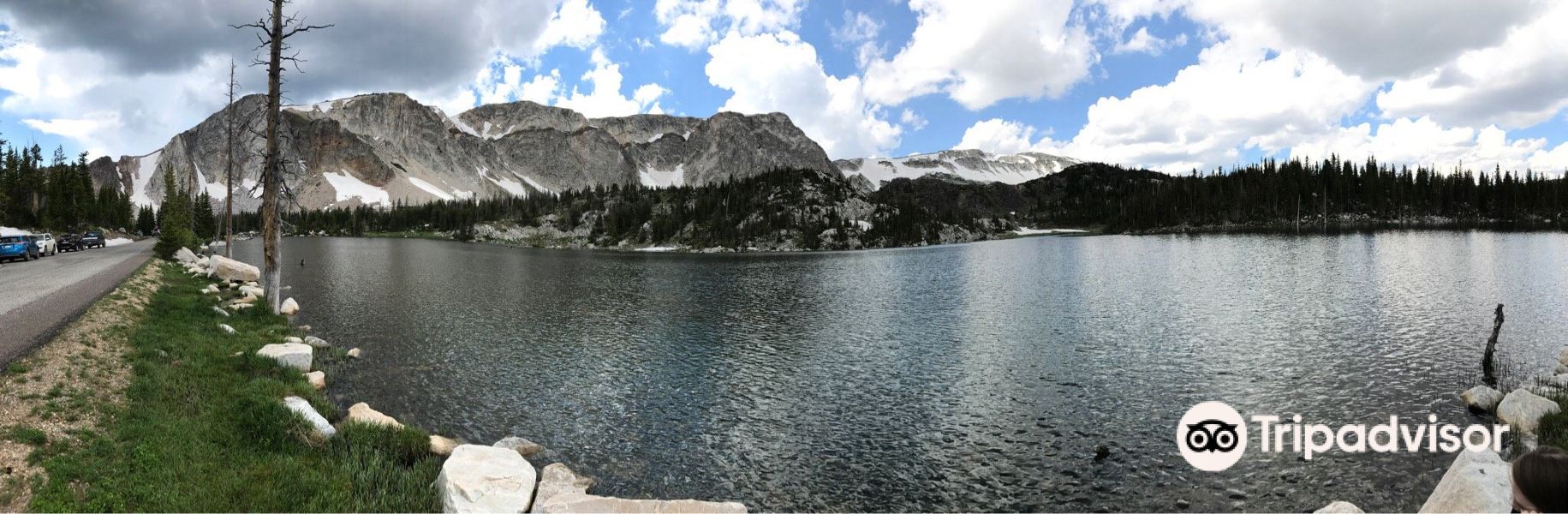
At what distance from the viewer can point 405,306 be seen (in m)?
51.8

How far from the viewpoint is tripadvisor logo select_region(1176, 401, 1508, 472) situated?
1975 cm

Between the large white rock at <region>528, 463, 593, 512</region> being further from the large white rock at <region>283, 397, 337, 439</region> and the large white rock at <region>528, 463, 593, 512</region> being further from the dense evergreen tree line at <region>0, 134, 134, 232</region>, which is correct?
the dense evergreen tree line at <region>0, 134, 134, 232</region>

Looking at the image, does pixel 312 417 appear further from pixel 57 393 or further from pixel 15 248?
pixel 15 248

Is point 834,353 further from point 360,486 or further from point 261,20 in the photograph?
point 261,20

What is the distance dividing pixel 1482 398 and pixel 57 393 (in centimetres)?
4279

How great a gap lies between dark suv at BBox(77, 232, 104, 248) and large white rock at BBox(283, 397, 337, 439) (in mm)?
95548

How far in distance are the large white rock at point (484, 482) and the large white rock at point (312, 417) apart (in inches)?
186

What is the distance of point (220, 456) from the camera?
14.2 metres

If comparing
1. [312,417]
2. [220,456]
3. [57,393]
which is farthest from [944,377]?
[57,393]

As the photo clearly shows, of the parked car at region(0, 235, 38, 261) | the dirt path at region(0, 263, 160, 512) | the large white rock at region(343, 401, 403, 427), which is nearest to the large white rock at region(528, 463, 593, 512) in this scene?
the large white rock at region(343, 401, 403, 427)

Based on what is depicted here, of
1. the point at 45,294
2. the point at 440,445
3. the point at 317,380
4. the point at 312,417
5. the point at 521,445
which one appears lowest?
the point at 521,445

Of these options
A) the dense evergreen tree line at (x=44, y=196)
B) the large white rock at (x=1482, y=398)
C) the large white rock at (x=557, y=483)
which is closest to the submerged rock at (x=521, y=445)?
the large white rock at (x=557, y=483)

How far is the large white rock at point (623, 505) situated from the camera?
14047 millimetres

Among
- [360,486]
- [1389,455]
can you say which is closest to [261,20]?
[360,486]
